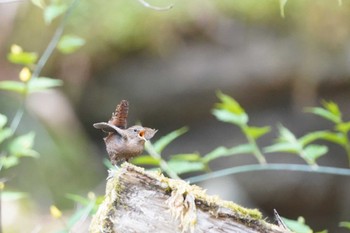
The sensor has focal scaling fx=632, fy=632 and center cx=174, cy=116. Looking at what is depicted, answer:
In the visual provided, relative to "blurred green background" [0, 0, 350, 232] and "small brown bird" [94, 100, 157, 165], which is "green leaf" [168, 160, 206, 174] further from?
"blurred green background" [0, 0, 350, 232]

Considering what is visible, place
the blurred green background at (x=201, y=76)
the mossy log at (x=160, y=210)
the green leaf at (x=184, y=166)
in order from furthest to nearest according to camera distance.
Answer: the blurred green background at (x=201, y=76), the green leaf at (x=184, y=166), the mossy log at (x=160, y=210)

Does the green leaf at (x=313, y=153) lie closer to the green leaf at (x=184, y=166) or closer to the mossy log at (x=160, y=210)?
the green leaf at (x=184, y=166)

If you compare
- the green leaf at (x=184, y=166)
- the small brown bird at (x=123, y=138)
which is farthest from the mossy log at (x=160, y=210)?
the green leaf at (x=184, y=166)

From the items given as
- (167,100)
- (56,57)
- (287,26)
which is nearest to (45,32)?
(56,57)

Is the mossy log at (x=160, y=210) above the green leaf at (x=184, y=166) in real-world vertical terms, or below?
below

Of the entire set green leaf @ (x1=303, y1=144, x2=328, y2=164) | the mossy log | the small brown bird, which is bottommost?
the mossy log

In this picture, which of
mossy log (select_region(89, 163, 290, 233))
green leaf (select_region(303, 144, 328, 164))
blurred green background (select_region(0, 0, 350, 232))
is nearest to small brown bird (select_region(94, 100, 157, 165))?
mossy log (select_region(89, 163, 290, 233))

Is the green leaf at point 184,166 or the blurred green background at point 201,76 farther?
the blurred green background at point 201,76
